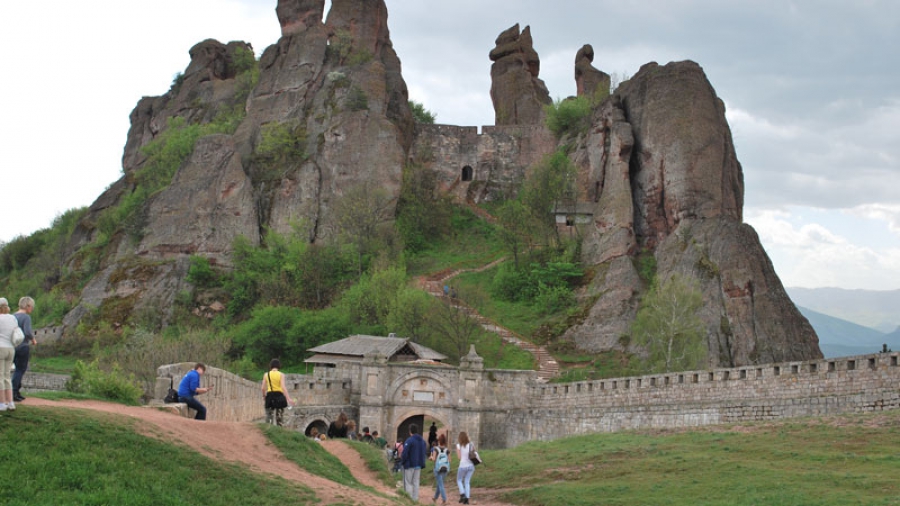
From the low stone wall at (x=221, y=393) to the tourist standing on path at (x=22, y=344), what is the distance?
3892 mm

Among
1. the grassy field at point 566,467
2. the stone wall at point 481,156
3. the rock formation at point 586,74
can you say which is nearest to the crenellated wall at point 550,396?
the grassy field at point 566,467

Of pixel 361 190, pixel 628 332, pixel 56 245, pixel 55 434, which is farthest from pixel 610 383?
pixel 56 245

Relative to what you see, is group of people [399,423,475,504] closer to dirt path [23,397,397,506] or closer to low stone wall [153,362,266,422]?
dirt path [23,397,397,506]

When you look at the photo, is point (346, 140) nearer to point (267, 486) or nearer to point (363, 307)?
point (363, 307)

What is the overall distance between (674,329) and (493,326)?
1452 cm

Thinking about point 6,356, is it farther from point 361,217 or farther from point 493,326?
point 361,217

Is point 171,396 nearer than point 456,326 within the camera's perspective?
Yes

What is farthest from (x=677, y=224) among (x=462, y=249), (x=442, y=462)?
(x=442, y=462)

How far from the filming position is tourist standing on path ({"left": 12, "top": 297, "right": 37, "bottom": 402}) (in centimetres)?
1554

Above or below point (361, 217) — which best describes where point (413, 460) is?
below

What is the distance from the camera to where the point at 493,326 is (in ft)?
184

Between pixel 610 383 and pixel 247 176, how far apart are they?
43.9m

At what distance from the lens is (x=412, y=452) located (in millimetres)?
19953

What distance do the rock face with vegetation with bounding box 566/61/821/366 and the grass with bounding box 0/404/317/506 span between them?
1361 inches
